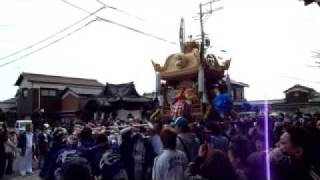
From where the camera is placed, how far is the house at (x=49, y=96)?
1857 inches

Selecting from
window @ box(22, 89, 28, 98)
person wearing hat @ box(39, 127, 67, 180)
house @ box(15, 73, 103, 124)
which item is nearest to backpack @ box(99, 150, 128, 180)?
person wearing hat @ box(39, 127, 67, 180)

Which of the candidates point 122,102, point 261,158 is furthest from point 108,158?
point 122,102

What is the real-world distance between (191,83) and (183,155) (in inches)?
435

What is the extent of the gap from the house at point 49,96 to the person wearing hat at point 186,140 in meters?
39.3

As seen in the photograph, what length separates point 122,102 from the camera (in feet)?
96.0

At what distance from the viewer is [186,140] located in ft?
23.7

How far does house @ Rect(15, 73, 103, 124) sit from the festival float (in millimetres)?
29733

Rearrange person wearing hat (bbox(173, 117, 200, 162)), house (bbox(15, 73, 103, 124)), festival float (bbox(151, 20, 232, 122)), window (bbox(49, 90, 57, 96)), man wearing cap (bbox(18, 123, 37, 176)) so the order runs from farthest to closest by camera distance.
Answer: window (bbox(49, 90, 57, 96)) < house (bbox(15, 73, 103, 124)) < man wearing cap (bbox(18, 123, 37, 176)) < festival float (bbox(151, 20, 232, 122)) < person wearing hat (bbox(173, 117, 200, 162))

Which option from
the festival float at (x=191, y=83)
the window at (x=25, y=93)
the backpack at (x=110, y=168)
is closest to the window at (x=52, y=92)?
the window at (x=25, y=93)

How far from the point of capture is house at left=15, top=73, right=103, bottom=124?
47.2 meters

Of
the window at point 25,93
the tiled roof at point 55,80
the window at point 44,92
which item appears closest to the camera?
the window at point 44,92

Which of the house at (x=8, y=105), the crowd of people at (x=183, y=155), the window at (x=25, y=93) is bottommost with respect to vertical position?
the crowd of people at (x=183, y=155)

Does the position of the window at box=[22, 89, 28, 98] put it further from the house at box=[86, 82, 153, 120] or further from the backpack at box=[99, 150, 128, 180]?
the backpack at box=[99, 150, 128, 180]

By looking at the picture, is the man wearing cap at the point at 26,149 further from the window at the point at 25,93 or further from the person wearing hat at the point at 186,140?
the window at the point at 25,93
